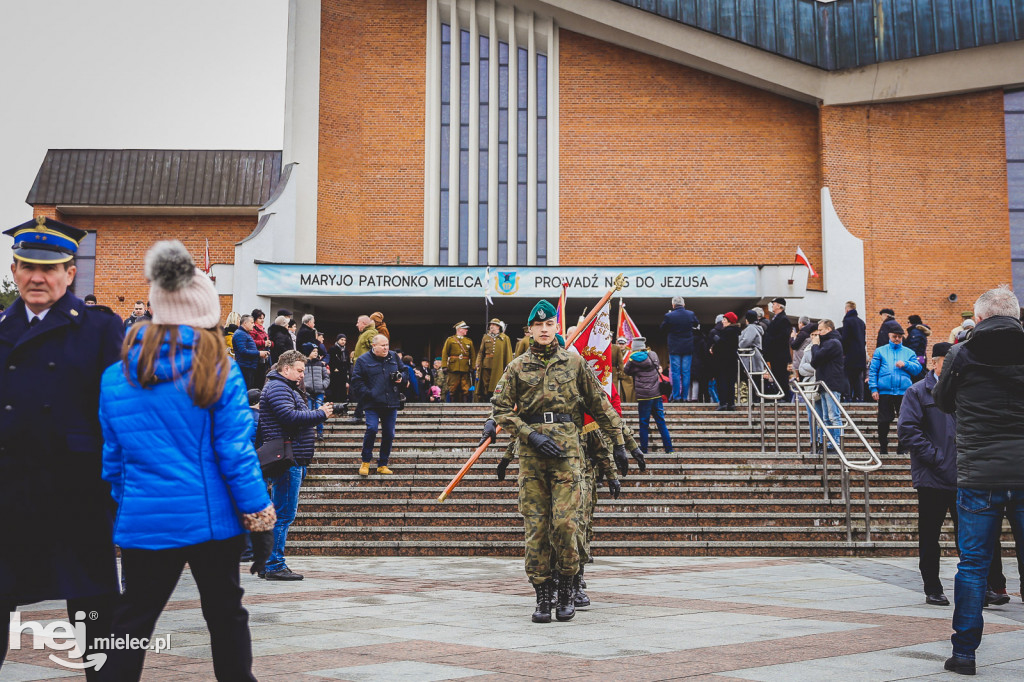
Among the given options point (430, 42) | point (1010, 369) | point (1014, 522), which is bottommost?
point (1014, 522)

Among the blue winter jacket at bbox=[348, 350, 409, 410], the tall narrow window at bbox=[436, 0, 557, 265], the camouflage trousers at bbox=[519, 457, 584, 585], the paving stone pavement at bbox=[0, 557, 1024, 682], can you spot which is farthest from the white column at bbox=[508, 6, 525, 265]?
the camouflage trousers at bbox=[519, 457, 584, 585]

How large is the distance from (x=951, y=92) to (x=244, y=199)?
20.8 meters

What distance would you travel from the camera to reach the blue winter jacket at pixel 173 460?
11.0 ft

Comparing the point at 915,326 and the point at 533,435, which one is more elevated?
the point at 915,326

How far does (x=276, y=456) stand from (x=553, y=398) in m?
2.92

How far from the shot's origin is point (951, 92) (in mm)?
25984

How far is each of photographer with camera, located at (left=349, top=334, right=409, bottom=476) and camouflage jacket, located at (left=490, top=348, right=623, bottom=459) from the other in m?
6.18

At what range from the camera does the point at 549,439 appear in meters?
6.13

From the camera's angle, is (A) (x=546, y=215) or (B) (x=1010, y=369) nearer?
(B) (x=1010, y=369)

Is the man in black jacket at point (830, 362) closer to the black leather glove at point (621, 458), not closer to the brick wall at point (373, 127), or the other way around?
the black leather glove at point (621, 458)

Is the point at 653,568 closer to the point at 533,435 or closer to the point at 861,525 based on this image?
the point at 861,525

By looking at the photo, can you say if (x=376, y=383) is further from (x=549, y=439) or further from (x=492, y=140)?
(x=492, y=140)

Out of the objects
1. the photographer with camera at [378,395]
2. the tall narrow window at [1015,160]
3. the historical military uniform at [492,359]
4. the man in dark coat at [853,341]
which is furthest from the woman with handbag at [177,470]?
the tall narrow window at [1015,160]

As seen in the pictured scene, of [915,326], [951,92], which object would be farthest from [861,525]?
[951,92]
